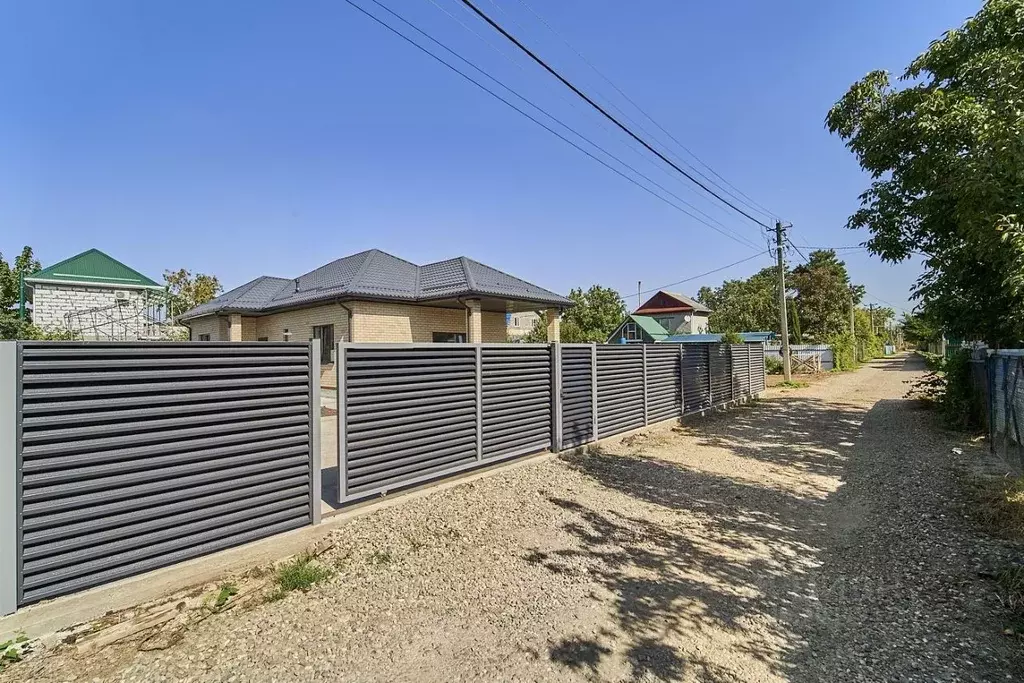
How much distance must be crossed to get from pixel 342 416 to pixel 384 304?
10.3m

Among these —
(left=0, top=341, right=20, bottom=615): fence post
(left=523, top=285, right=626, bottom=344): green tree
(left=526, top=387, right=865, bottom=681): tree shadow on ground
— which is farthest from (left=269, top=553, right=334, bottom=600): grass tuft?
(left=523, top=285, right=626, bottom=344): green tree

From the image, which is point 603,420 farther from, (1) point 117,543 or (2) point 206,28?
(2) point 206,28

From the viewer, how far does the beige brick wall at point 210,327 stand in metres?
17.8

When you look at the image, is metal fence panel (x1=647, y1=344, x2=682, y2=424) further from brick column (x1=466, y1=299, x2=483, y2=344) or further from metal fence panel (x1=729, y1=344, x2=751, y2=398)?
brick column (x1=466, y1=299, x2=483, y2=344)

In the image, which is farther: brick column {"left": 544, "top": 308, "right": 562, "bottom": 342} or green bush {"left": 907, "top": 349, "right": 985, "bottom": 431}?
brick column {"left": 544, "top": 308, "right": 562, "bottom": 342}

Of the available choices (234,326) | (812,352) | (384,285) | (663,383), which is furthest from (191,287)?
(812,352)

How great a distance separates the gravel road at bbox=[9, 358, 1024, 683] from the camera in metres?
2.27

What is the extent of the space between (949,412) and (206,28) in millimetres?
→ 14291

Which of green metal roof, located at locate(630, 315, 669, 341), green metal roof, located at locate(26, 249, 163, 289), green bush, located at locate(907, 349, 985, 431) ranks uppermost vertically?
green metal roof, located at locate(26, 249, 163, 289)

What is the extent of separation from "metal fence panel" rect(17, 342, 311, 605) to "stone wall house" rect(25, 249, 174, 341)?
67.2 feet

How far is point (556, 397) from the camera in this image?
6.44 metres

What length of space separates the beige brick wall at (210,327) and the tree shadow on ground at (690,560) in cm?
1670

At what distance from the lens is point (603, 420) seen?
24.4 feet

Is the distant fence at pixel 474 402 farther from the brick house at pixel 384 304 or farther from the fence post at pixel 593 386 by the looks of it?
the brick house at pixel 384 304
